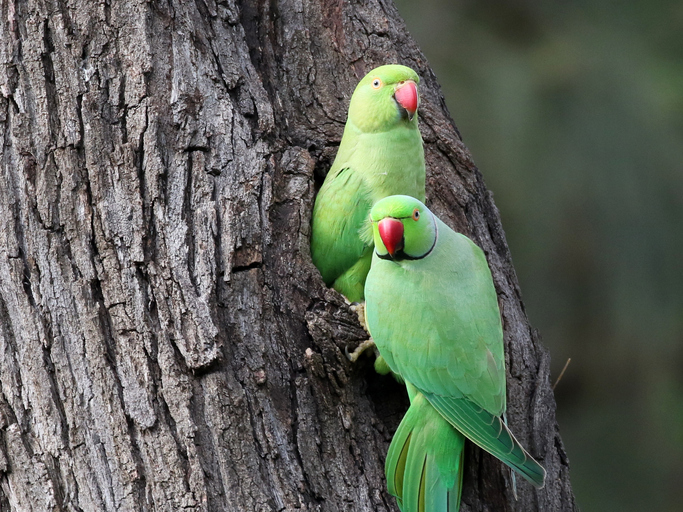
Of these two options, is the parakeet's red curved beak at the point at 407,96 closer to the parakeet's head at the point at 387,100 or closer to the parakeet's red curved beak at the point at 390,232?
the parakeet's head at the point at 387,100

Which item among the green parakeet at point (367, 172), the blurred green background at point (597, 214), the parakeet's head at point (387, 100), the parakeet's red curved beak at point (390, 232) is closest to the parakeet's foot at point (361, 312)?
the green parakeet at point (367, 172)

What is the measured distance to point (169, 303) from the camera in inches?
95.6

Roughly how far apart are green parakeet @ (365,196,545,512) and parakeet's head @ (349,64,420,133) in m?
0.49

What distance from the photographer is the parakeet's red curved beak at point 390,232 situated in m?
2.49

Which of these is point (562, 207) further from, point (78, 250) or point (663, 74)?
point (78, 250)

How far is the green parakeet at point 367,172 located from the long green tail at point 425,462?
690 mm

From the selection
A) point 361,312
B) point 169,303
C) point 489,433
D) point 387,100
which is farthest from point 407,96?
point 489,433

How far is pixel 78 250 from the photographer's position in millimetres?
2477

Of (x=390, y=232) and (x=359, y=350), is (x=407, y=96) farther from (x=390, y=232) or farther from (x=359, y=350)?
(x=359, y=350)

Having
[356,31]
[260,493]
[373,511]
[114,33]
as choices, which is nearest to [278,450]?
[260,493]

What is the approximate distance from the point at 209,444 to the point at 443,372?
0.89 m

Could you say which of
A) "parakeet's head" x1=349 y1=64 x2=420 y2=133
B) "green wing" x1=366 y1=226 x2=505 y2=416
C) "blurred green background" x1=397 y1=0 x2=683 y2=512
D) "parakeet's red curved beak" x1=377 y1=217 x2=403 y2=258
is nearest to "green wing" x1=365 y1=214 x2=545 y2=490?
"green wing" x1=366 y1=226 x2=505 y2=416

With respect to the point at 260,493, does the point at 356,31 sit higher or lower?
higher

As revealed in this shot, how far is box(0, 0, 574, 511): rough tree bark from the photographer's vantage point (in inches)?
92.4
